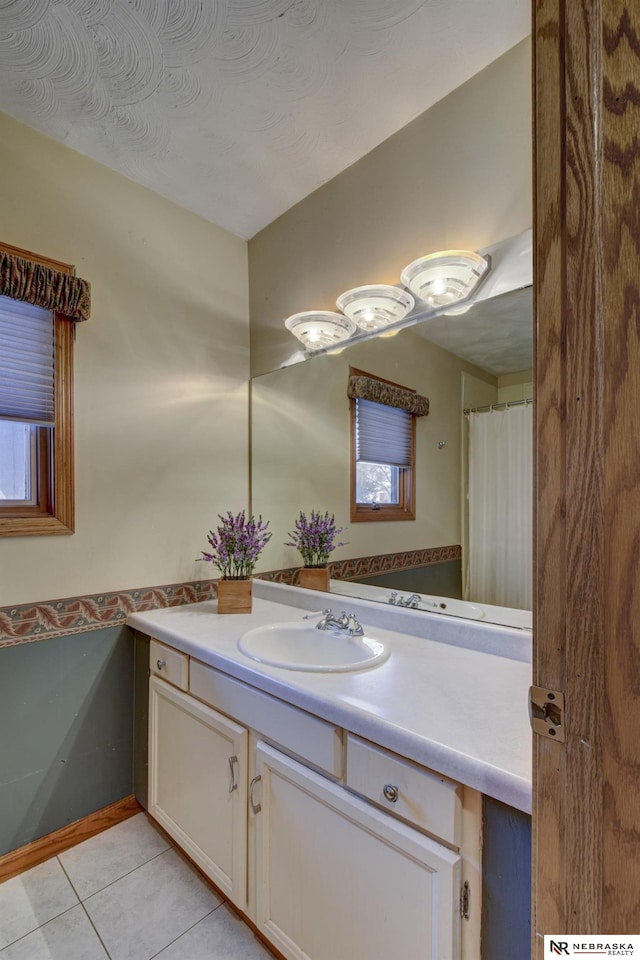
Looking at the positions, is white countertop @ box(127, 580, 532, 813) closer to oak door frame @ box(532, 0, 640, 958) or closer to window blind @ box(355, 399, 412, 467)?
oak door frame @ box(532, 0, 640, 958)

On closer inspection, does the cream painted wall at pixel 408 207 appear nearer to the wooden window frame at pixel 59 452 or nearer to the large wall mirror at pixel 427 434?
the large wall mirror at pixel 427 434

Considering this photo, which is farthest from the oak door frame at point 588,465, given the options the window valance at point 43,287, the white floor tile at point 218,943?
the window valance at point 43,287

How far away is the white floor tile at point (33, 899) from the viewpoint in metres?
1.34

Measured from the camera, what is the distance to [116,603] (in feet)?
5.85

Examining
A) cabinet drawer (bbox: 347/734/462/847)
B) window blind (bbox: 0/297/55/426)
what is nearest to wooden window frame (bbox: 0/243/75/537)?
window blind (bbox: 0/297/55/426)

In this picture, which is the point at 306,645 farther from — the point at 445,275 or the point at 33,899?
the point at 445,275

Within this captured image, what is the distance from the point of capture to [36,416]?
5.30ft

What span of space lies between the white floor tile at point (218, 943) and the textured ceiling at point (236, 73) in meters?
2.59

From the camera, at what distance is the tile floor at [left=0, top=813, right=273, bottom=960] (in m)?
1.27

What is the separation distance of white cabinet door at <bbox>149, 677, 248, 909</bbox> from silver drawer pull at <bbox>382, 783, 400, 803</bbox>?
49 centimetres

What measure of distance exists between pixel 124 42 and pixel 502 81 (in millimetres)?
1121

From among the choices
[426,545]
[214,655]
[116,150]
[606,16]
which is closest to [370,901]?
[214,655]

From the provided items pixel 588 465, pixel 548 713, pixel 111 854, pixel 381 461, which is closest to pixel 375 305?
pixel 381 461

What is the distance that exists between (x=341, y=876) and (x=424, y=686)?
17.3 inches
